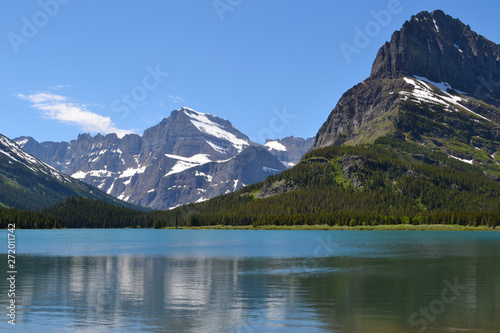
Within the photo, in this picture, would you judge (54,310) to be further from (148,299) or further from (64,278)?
(64,278)

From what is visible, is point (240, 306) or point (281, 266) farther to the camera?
point (281, 266)

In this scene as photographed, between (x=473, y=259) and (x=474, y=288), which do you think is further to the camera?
(x=473, y=259)

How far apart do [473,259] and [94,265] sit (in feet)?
232

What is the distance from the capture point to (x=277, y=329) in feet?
127

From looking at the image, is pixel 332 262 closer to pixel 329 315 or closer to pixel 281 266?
pixel 281 266

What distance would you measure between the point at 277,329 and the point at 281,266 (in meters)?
45.6

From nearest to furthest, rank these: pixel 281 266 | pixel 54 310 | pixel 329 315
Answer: pixel 329 315, pixel 54 310, pixel 281 266

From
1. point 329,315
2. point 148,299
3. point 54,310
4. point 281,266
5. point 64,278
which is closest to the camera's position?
point 329,315

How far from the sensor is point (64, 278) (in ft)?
231

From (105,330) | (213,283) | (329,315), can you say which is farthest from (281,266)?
(105,330)

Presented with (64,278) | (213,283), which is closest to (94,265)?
(64,278)

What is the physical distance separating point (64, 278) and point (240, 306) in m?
34.0

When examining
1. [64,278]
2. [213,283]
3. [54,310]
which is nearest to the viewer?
[54,310]

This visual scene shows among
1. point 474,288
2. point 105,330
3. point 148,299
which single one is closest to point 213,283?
point 148,299
